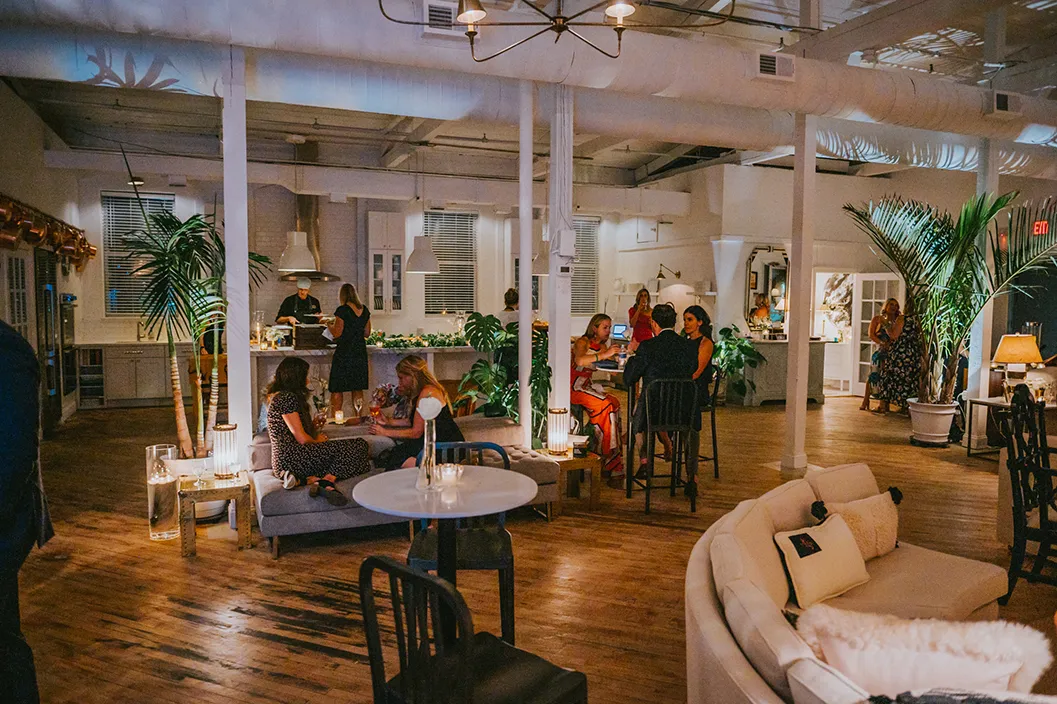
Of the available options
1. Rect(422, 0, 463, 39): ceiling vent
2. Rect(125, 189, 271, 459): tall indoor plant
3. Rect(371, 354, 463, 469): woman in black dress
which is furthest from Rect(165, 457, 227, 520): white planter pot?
Rect(422, 0, 463, 39): ceiling vent

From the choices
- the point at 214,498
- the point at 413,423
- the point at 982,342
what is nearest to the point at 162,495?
the point at 214,498

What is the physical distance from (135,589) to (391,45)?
378cm

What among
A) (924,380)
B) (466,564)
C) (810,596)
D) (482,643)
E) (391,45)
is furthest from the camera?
(924,380)

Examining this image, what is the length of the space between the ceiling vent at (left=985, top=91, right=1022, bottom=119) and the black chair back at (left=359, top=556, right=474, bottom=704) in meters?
7.51

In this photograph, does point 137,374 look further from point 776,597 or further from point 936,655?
point 936,655

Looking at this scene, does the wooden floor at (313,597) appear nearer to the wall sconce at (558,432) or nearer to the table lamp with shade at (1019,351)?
the wall sconce at (558,432)

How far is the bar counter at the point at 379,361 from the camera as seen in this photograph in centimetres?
845

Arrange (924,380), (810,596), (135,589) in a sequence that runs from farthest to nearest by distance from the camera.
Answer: (924,380) < (135,589) < (810,596)

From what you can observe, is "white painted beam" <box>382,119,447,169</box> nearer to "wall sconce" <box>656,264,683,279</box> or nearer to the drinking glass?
"wall sconce" <box>656,264,683,279</box>

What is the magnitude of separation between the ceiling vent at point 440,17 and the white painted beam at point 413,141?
4.30 m

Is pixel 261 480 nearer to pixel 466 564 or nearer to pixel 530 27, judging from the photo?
pixel 466 564

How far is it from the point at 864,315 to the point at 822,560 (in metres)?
10.4

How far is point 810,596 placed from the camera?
9.57 feet

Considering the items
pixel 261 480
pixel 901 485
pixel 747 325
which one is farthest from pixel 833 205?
pixel 261 480
